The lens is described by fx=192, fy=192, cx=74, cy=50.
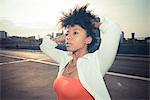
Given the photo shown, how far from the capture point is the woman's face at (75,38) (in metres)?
1.19

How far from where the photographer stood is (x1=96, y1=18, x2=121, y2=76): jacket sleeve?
3.48ft

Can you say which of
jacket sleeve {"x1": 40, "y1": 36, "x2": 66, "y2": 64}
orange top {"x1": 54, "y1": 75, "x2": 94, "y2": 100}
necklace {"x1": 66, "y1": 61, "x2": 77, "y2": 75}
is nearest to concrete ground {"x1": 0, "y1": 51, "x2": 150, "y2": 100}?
jacket sleeve {"x1": 40, "y1": 36, "x2": 66, "y2": 64}

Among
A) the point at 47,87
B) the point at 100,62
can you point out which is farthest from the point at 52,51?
the point at 47,87

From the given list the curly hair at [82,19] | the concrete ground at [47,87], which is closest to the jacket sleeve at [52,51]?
the curly hair at [82,19]

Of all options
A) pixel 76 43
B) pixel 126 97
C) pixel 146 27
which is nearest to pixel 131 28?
pixel 146 27

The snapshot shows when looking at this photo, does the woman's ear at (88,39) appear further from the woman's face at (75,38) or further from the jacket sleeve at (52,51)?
the jacket sleeve at (52,51)

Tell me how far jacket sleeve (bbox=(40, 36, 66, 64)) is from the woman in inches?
2.6

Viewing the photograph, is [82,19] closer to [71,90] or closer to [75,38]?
[75,38]

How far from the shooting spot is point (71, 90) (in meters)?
1.04

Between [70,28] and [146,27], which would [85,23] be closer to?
[70,28]

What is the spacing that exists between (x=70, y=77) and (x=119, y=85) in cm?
228

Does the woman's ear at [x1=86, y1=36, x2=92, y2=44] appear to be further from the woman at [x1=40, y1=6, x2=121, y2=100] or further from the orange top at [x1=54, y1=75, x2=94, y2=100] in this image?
the orange top at [x1=54, y1=75, x2=94, y2=100]

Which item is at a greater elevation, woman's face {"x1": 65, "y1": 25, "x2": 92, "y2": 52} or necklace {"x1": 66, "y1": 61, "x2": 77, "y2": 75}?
woman's face {"x1": 65, "y1": 25, "x2": 92, "y2": 52}

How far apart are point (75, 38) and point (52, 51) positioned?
0.97 feet
